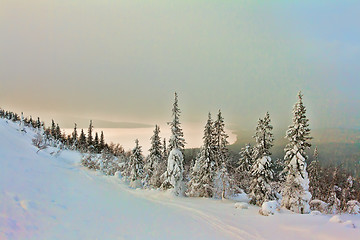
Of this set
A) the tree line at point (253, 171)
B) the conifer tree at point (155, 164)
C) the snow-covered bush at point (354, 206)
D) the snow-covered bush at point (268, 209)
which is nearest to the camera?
the snow-covered bush at point (268, 209)

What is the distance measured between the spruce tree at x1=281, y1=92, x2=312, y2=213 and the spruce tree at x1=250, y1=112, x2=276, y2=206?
3.33 metres

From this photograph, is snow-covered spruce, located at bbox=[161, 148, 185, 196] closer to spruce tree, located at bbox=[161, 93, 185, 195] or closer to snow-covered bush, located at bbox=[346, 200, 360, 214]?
spruce tree, located at bbox=[161, 93, 185, 195]

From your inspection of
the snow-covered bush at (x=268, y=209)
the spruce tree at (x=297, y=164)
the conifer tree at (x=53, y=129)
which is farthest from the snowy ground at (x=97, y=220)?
the conifer tree at (x=53, y=129)

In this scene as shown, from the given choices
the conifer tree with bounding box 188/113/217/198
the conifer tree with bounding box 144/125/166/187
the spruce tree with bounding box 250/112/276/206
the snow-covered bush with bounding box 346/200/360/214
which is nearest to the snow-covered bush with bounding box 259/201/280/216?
the spruce tree with bounding box 250/112/276/206

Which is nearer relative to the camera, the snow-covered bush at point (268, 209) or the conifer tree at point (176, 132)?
the snow-covered bush at point (268, 209)

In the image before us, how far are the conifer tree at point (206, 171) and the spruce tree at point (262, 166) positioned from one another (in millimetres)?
6354

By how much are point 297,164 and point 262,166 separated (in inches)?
193

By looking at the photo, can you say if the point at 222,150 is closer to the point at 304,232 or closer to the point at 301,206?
the point at 301,206

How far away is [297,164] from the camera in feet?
82.3

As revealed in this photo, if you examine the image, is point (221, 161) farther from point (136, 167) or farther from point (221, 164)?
point (136, 167)

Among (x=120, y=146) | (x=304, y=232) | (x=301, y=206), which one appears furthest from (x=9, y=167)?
(x=120, y=146)

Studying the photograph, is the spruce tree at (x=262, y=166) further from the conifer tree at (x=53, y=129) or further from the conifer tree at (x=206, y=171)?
the conifer tree at (x=53, y=129)

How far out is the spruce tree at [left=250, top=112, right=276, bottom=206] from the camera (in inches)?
1134

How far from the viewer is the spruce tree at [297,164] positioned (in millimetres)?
24234
